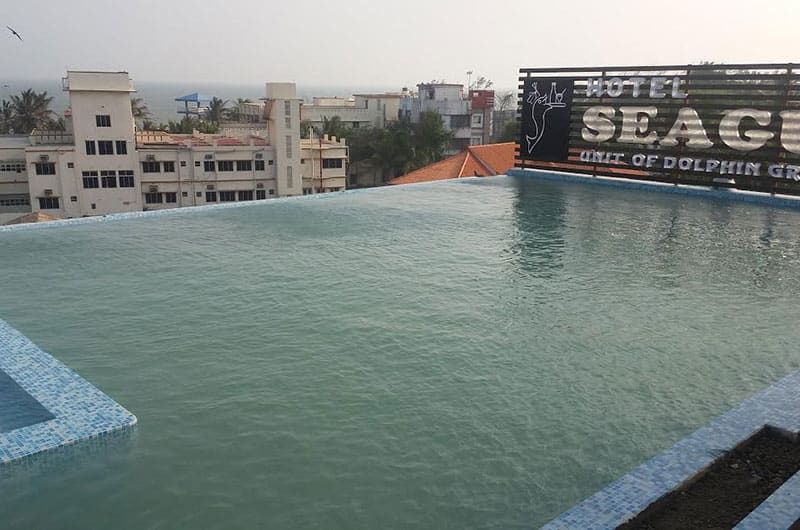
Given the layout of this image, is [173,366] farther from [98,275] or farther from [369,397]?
[98,275]

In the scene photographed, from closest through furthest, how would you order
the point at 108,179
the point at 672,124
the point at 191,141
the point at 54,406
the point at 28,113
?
the point at 54,406 < the point at 672,124 < the point at 108,179 < the point at 191,141 < the point at 28,113

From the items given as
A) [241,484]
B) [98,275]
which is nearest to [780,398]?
[241,484]

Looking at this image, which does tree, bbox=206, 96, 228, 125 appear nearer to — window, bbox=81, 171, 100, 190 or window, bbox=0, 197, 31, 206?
window, bbox=81, 171, 100, 190

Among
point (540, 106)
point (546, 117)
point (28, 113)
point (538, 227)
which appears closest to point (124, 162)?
point (28, 113)

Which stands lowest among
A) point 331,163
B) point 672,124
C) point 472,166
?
point 331,163

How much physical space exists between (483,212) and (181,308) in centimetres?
741

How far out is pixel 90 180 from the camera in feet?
115

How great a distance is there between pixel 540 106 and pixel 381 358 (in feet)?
43.5

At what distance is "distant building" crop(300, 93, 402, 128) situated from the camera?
187 feet

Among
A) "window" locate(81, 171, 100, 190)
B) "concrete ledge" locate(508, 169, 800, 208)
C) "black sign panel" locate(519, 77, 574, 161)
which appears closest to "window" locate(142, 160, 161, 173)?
"window" locate(81, 171, 100, 190)

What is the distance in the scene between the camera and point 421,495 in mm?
4082

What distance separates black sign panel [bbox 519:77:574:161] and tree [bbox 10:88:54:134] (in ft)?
127

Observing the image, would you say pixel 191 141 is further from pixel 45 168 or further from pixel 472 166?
pixel 472 166

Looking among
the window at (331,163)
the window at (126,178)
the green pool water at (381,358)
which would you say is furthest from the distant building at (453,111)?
the green pool water at (381,358)
